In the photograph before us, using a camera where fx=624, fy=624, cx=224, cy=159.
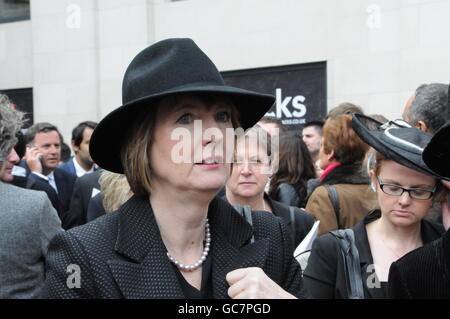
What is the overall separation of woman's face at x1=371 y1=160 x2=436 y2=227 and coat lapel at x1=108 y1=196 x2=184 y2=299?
1472 millimetres

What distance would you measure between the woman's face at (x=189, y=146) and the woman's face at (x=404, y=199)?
1311mm

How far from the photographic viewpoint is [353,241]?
3.22 m

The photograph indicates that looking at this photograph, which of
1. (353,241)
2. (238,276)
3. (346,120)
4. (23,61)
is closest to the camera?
(238,276)

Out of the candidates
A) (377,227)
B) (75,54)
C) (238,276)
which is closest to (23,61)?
(75,54)

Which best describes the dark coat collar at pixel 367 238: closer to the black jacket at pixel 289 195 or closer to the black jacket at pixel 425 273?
the black jacket at pixel 425 273

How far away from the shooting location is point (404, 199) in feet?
10.4

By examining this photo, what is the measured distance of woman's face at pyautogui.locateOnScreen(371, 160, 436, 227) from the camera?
125 inches

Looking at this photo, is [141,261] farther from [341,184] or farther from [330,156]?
[330,156]

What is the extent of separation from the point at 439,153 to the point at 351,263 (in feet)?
3.73

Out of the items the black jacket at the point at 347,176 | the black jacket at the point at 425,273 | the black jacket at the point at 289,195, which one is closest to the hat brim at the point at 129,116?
the black jacket at the point at 425,273

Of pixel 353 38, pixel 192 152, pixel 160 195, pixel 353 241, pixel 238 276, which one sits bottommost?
pixel 353 241
